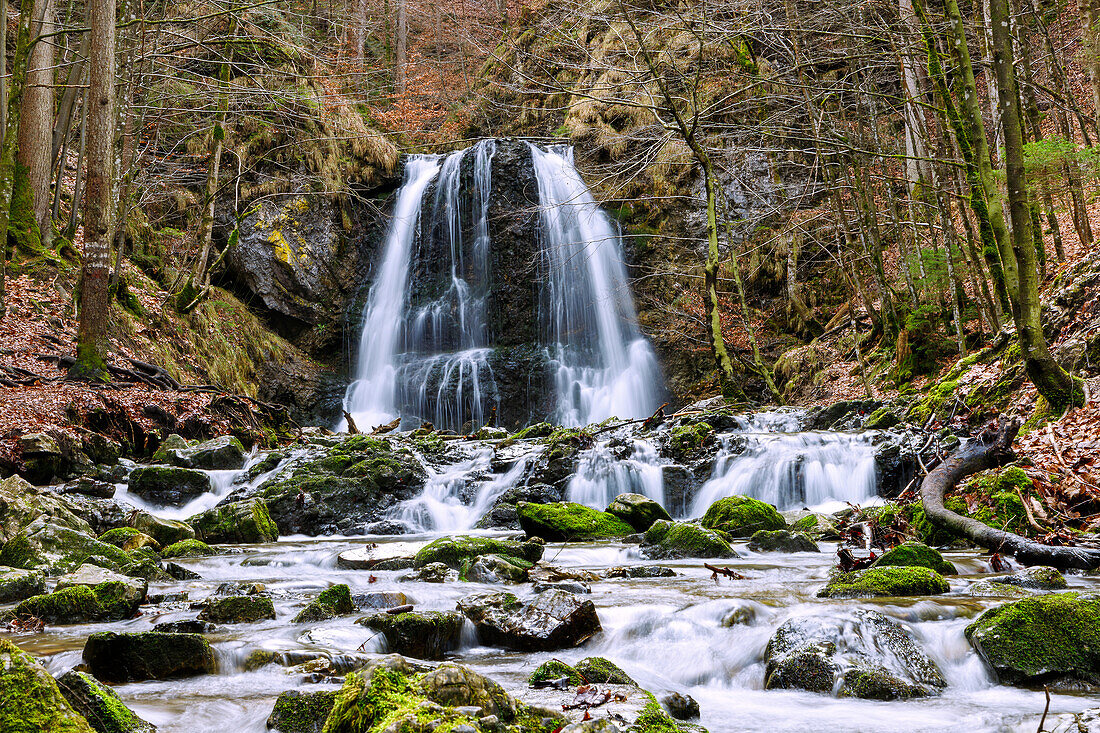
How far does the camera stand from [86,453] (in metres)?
9.09

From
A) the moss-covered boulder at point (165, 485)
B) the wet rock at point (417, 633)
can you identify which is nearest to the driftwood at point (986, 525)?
the wet rock at point (417, 633)

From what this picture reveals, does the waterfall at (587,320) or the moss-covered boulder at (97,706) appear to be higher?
the waterfall at (587,320)

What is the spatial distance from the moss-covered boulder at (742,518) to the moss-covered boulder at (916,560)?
2.20m

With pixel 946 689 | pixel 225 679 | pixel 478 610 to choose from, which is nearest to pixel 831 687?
pixel 946 689

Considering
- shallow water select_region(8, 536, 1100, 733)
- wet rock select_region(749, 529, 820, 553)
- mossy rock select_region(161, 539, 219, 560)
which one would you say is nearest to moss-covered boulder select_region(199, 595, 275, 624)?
shallow water select_region(8, 536, 1100, 733)

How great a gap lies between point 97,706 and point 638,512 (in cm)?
623

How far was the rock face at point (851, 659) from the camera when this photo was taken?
3104 millimetres

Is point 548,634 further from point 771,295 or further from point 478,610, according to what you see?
point 771,295

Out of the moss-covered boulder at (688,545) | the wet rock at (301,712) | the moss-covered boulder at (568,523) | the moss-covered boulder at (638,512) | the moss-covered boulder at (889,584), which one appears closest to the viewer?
the wet rock at (301,712)

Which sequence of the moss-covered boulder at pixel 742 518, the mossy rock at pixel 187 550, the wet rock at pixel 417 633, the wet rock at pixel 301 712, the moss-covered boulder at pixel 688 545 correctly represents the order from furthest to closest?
the moss-covered boulder at pixel 742 518 → the mossy rock at pixel 187 550 → the moss-covered boulder at pixel 688 545 → the wet rock at pixel 417 633 → the wet rock at pixel 301 712

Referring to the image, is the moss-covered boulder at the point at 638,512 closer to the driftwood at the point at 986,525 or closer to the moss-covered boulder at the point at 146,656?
the driftwood at the point at 986,525

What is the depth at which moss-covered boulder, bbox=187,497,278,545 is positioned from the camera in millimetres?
7680

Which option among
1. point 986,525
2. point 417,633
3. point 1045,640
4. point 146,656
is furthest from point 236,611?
point 986,525

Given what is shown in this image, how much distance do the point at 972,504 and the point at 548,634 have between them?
4.40 meters
